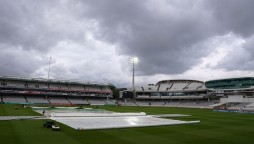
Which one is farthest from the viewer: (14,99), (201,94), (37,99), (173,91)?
(173,91)

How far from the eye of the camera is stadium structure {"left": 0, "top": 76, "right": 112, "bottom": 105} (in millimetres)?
91438

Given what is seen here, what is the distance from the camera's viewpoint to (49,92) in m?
101

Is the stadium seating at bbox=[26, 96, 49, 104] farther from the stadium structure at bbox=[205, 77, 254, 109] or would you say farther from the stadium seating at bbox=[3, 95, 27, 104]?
the stadium structure at bbox=[205, 77, 254, 109]

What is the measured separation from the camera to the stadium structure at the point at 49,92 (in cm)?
9144

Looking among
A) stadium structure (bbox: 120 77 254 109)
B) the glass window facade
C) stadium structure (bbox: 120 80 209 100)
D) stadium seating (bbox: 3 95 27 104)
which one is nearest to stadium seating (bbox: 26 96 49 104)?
stadium seating (bbox: 3 95 27 104)

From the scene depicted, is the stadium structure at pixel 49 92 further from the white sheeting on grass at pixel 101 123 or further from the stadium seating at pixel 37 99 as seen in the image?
the white sheeting on grass at pixel 101 123

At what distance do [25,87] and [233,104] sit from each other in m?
84.6

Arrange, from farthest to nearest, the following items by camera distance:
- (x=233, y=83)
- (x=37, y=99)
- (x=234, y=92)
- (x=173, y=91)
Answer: (x=173, y=91), (x=233, y=83), (x=37, y=99), (x=234, y=92)

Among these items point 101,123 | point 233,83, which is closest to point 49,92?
point 101,123

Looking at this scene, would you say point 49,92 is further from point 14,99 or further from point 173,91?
point 173,91

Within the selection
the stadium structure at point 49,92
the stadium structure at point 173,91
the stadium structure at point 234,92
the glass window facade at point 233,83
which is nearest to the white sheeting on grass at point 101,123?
the stadium structure at point 234,92

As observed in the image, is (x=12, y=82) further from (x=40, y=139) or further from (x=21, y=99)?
(x=40, y=139)

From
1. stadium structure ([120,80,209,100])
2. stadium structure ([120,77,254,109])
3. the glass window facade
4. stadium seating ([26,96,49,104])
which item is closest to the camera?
stadium structure ([120,77,254,109])

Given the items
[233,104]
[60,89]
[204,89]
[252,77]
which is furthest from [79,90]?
[252,77]
